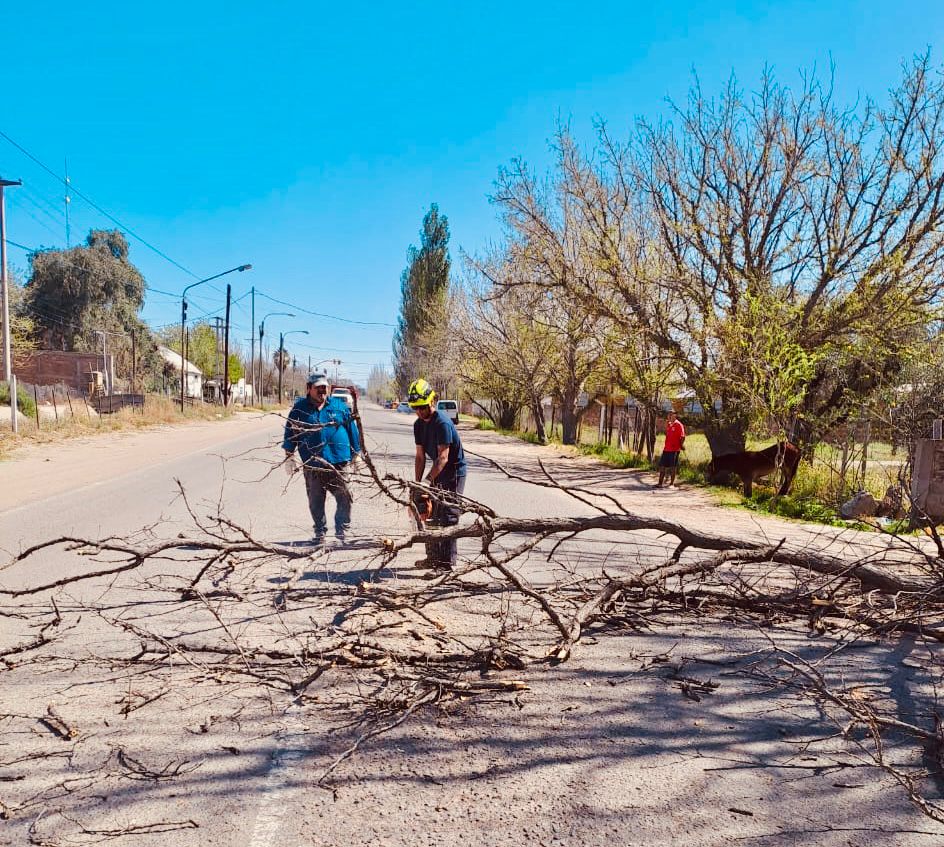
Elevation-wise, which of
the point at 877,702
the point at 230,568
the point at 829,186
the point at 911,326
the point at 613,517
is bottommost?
the point at 877,702

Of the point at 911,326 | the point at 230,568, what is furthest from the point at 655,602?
the point at 911,326

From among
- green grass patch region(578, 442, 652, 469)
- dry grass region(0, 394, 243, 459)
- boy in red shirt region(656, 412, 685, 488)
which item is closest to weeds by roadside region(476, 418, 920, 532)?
boy in red shirt region(656, 412, 685, 488)

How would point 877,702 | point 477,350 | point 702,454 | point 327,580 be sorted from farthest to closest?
point 477,350 → point 702,454 → point 327,580 → point 877,702

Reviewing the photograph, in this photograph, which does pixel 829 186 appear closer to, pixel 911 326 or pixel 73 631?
pixel 911 326

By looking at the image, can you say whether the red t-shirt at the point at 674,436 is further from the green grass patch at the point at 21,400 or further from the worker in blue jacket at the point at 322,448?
the green grass patch at the point at 21,400

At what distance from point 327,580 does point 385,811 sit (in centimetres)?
309

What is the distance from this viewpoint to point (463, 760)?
2988mm

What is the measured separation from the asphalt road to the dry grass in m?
15.1

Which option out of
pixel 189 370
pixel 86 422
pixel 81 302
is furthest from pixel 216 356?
pixel 86 422

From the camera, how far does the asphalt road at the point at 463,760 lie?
253 cm

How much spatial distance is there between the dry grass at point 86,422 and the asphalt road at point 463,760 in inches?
595

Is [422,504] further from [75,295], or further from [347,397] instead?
[75,295]

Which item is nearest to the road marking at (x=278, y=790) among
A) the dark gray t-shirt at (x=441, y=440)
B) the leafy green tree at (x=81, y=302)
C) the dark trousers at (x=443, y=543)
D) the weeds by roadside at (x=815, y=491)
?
the dark trousers at (x=443, y=543)

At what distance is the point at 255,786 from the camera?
274cm
